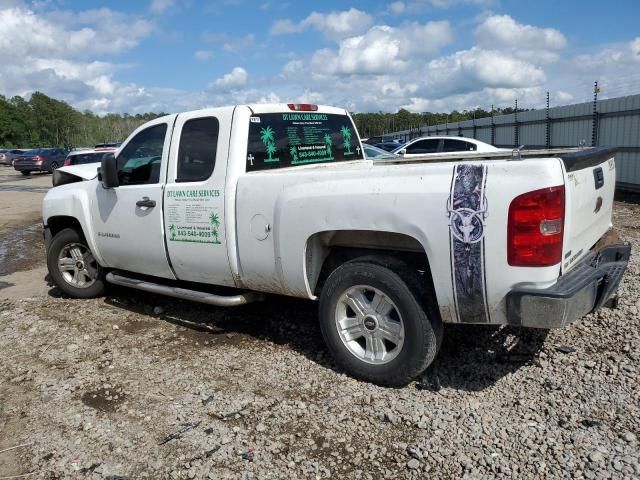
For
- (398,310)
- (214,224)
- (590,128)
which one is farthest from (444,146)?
(398,310)

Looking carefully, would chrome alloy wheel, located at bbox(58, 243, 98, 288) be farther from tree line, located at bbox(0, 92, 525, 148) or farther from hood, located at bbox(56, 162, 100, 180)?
tree line, located at bbox(0, 92, 525, 148)

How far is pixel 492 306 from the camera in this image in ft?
10.6

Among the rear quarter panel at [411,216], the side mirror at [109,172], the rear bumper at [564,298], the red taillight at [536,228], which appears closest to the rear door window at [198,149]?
the rear quarter panel at [411,216]

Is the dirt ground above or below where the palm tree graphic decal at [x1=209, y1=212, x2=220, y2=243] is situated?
below

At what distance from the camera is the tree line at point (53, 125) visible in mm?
88375

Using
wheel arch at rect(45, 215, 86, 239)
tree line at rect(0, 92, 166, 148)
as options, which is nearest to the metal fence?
wheel arch at rect(45, 215, 86, 239)

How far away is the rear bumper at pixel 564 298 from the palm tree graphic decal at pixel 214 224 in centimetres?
235

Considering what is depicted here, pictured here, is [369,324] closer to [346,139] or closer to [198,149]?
[198,149]

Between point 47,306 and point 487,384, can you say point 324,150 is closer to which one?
Result: point 487,384

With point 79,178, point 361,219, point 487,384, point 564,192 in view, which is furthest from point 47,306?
point 564,192

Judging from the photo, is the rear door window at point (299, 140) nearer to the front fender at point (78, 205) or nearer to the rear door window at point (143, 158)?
the rear door window at point (143, 158)

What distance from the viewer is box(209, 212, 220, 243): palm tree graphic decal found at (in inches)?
173

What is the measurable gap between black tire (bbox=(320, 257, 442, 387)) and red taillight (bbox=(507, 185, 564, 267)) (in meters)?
0.68

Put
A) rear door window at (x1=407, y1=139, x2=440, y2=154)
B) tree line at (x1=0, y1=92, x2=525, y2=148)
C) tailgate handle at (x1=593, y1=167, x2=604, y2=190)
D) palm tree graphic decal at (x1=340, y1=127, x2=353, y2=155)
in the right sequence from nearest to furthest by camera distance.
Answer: tailgate handle at (x1=593, y1=167, x2=604, y2=190) < palm tree graphic decal at (x1=340, y1=127, x2=353, y2=155) < rear door window at (x1=407, y1=139, x2=440, y2=154) < tree line at (x1=0, y1=92, x2=525, y2=148)
